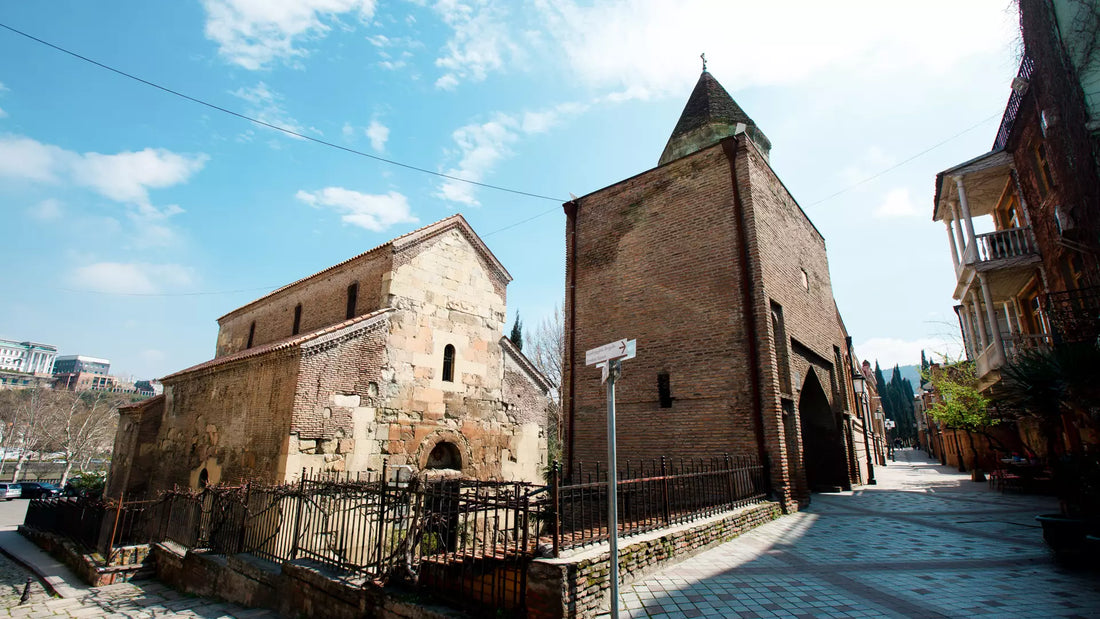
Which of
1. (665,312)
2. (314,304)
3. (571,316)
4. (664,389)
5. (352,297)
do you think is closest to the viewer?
(664,389)

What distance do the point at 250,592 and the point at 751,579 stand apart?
23.2 ft

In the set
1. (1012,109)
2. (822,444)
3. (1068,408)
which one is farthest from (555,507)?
(1012,109)

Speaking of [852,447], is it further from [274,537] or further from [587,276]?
[274,537]

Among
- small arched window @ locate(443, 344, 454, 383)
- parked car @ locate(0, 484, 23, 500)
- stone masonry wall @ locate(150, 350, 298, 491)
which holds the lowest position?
parked car @ locate(0, 484, 23, 500)

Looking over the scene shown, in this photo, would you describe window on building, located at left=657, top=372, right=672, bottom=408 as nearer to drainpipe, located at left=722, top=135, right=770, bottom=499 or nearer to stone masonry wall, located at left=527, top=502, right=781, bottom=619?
drainpipe, located at left=722, top=135, right=770, bottom=499

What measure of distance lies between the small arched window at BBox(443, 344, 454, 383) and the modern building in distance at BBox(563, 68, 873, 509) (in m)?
3.28

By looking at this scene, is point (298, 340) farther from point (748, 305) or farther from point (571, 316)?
point (748, 305)

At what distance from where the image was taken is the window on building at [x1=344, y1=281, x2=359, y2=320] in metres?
14.9

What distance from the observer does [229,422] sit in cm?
1259

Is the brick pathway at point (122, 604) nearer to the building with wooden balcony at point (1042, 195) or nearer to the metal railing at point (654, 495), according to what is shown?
the metal railing at point (654, 495)

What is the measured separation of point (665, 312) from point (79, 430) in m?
44.4

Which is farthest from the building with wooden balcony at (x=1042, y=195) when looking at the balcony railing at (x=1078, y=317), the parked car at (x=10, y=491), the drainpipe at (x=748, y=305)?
the parked car at (x=10, y=491)

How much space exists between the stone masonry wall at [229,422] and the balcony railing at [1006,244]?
17887 millimetres

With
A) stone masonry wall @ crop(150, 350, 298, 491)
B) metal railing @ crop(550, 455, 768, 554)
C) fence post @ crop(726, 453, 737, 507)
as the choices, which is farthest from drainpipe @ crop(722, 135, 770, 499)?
stone masonry wall @ crop(150, 350, 298, 491)
